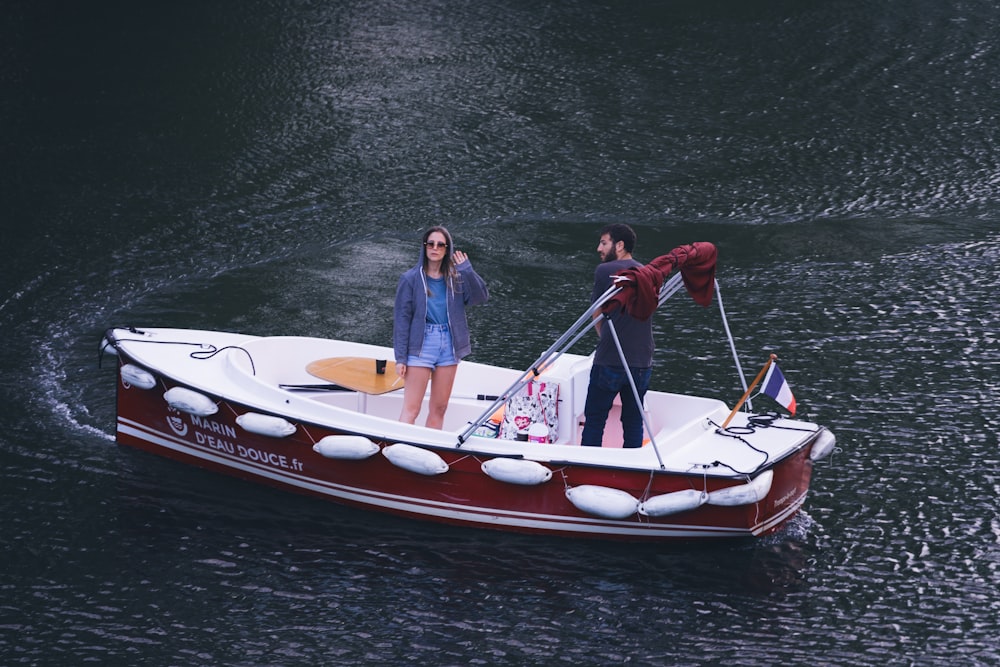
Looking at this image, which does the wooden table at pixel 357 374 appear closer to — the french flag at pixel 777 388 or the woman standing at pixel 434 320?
the woman standing at pixel 434 320

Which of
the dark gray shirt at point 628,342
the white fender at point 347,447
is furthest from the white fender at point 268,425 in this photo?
the dark gray shirt at point 628,342

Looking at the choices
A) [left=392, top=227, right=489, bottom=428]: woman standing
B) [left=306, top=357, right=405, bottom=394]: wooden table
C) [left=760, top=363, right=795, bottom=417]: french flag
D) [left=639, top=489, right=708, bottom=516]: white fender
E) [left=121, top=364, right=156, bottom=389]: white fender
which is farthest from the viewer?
[left=306, top=357, right=405, bottom=394]: wooden table

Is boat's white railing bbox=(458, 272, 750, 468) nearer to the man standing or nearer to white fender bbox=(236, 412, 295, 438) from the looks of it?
the man standing

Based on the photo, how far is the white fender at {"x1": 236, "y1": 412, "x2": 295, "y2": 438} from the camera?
351 inches

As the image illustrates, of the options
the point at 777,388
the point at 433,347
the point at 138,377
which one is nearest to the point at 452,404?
the point at 433,347

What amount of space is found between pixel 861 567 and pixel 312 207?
10.3m

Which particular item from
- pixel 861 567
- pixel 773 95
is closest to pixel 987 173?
pixel 773 95

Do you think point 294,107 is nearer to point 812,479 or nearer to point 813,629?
point 812,479

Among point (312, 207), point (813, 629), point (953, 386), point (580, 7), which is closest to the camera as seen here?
point (813, 629)

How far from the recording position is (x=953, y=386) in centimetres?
1098

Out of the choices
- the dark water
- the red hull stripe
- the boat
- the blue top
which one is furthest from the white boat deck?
the blue top

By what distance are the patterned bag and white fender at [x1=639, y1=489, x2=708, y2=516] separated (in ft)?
4.51

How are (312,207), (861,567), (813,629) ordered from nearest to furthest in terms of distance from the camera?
(813,629), (861,567), (312,207)

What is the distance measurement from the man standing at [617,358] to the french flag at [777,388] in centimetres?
84
